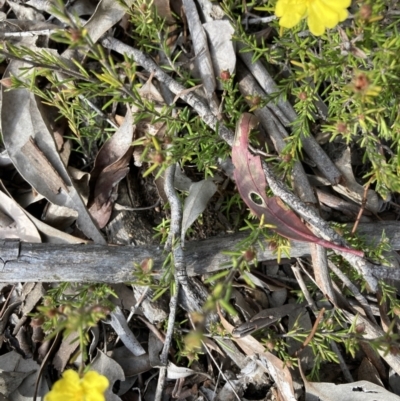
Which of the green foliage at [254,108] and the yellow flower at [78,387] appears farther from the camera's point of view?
the green foliage at [254,108]

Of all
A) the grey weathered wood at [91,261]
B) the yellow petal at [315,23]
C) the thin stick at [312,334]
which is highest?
the yellow petal at [315,23]

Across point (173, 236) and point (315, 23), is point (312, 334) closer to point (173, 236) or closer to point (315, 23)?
point (173, 236)

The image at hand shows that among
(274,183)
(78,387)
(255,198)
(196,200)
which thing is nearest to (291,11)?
(274,183)

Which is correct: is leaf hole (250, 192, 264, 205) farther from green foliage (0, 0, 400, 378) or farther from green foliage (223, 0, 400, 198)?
green foliage (223, 0, 400, 198)

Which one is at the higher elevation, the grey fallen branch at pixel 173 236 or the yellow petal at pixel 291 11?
the yellow petal at pixel 291 11

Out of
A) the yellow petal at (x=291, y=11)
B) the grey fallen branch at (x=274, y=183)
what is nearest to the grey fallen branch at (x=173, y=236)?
the grey fallen branch at (x=274, y=183)

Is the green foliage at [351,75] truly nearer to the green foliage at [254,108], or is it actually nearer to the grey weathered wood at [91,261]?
the green foliage at [254,108]
